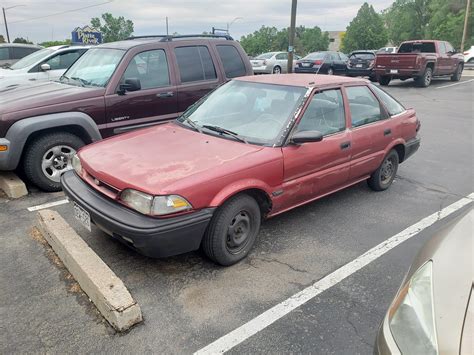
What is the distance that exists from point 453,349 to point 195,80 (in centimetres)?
526

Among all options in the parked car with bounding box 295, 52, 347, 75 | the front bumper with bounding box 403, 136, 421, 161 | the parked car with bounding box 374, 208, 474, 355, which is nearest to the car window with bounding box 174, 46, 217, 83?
the front bumper with bounding box 403, 136, 421, 161

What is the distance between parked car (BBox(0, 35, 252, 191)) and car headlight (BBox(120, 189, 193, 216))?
2.37 metres

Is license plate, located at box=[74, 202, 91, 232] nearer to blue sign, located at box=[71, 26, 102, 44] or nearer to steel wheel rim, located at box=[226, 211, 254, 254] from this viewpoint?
steel wheel rim, located at box=[226, 211, 254, 254]

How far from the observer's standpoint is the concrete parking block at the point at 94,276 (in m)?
2.67

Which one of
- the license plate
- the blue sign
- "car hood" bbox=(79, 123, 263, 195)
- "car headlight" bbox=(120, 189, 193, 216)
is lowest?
the license plate

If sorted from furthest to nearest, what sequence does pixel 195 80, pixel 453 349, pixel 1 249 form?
pixel 195 80, pixel 1 249, pixel 453 349

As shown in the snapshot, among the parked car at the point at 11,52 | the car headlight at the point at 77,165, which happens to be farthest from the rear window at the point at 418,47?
the car headlight at the point at 77,165

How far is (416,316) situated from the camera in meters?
1.69

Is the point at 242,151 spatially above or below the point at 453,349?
above

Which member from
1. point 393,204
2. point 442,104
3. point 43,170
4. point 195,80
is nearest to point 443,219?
point 393,204

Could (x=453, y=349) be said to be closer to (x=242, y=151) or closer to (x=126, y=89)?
(x=242, y=151)

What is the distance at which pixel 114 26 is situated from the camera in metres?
60.2

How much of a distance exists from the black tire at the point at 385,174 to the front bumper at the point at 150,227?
2869 millimetres

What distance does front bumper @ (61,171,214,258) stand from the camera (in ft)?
9.50
